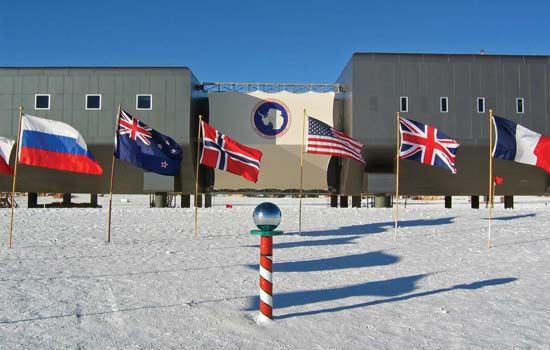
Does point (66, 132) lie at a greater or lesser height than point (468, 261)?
greater

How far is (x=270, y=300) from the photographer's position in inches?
278

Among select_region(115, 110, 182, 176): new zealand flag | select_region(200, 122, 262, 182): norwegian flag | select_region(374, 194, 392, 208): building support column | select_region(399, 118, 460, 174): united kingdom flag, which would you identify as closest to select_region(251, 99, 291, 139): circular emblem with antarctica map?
select_region(374, 194, 392, 208): building support column

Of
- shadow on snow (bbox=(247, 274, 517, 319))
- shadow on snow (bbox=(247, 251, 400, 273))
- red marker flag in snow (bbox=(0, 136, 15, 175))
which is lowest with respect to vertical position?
shadow on snow (bbox=(247, 274, 517, 319))

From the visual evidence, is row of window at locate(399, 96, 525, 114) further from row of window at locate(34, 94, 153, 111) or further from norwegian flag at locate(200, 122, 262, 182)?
row of window at locate(34, 94, 153, 111)

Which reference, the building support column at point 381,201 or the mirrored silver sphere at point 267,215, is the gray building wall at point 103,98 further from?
the mirrored silver sphere at point 267,215

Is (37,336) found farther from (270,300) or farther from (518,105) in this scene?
(518,105)

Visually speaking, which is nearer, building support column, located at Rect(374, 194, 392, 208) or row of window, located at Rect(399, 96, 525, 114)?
row of window, located at Rect(399, 96, 525, 114)

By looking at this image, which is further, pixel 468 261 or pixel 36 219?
pixel 36 219

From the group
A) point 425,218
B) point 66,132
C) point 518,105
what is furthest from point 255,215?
point 518,105

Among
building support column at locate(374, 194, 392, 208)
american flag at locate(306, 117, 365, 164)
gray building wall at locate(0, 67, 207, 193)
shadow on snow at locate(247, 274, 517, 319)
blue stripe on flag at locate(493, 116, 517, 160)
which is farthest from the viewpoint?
building support column at locate(374, 194, 392, 208)

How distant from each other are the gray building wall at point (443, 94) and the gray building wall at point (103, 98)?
9.06 m

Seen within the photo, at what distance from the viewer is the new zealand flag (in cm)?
1464

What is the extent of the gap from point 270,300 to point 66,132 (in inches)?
351

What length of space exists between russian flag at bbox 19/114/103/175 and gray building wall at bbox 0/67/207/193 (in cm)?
1318
